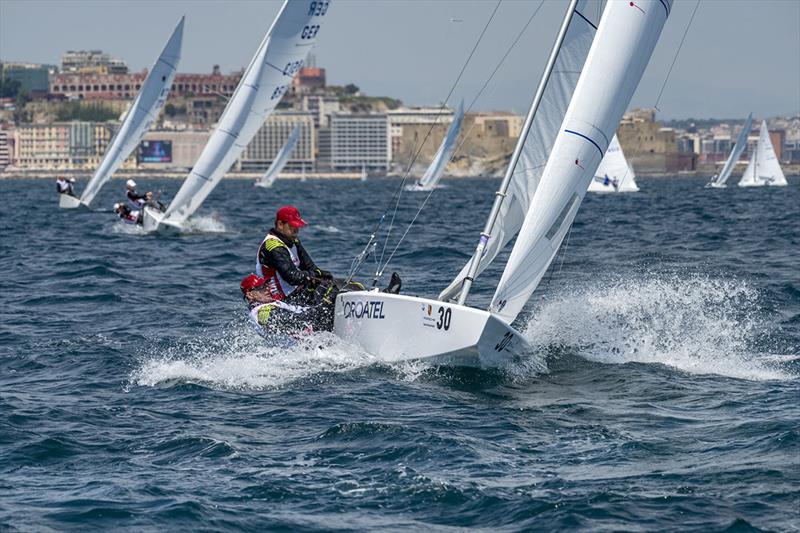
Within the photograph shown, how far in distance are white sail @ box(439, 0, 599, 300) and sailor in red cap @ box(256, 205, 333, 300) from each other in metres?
1.11

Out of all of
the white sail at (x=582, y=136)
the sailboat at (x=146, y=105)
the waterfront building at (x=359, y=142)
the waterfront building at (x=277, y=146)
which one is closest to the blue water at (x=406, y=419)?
the white sail at (x=582, y=136)

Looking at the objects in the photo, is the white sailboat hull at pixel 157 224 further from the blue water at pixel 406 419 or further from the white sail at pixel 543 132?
the white sail at pixel 543 132

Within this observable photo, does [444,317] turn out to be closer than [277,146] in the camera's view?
Yes

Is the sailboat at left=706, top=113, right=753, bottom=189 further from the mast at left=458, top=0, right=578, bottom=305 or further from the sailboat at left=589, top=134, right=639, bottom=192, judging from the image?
the mast at left=458, top=0, right=578, bottom=305

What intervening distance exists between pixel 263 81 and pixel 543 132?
1400 cm

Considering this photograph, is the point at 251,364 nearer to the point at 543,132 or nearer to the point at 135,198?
the point at 543,132

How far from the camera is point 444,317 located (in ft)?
29.3

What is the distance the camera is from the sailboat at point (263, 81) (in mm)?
23281

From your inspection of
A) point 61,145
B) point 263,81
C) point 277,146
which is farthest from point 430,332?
point 61,145

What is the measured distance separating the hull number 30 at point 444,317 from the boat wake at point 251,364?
797 mm

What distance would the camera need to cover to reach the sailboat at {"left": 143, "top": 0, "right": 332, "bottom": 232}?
917 inches

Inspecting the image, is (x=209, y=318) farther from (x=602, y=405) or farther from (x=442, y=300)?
(x=602, y=405)

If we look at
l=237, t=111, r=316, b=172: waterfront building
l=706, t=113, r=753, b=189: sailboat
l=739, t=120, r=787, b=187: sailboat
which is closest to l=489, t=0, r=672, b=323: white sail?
l=706, t=113, r=753, b=189: sailboat

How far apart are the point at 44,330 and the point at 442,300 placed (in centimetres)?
419
